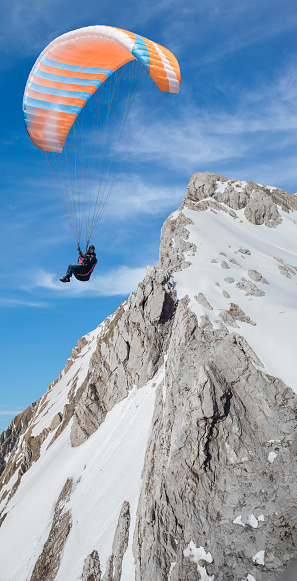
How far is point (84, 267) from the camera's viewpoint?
1928cm

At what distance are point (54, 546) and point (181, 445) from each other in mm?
12315

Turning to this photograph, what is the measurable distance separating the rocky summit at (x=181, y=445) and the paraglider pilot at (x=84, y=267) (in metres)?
8.48

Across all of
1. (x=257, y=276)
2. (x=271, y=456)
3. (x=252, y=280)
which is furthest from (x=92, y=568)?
(x=257, y=276)

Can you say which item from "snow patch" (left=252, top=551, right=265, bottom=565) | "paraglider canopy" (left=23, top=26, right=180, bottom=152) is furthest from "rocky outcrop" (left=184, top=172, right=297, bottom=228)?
→ "snow patch" (left=252, top=551, right=265, bottom=565)

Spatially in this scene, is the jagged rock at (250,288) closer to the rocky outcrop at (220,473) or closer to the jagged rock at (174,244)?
the jagged rock at (174,244)

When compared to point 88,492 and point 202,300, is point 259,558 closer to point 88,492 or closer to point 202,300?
point 88,492

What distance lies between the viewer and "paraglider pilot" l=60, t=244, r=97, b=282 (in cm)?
1884

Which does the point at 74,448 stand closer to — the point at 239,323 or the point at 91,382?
the point at 91,382

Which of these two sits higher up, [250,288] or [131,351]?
[131,351]

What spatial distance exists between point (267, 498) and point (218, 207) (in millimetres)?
37406

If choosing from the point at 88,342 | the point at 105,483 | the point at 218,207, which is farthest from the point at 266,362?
the point at 88,342

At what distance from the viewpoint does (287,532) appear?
63.2 feet

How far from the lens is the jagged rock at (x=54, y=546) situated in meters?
25.2

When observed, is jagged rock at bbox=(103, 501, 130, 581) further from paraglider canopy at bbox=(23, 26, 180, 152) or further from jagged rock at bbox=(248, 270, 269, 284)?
paraglider canopy at bbox=(23, 26, 180, 152)
